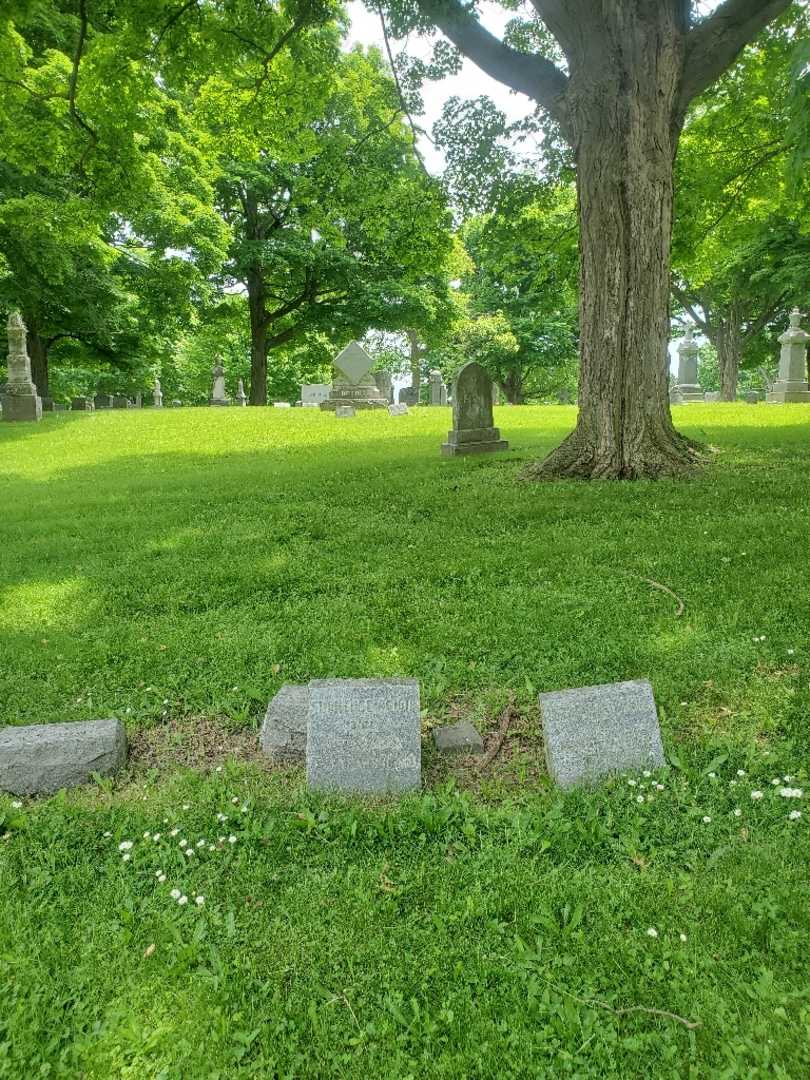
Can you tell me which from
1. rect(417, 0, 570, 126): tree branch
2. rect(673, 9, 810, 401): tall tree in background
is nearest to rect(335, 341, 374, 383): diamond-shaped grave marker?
rect(673, 9, 810, 401): tall tree in background

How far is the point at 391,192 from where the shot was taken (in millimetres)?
11977

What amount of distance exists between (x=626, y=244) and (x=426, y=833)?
279 inches

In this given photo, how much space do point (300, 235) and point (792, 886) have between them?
28956 mm

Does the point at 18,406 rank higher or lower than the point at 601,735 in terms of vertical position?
higher

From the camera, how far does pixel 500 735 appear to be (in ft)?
11.5

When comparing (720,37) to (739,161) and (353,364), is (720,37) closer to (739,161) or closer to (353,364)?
(739,161)

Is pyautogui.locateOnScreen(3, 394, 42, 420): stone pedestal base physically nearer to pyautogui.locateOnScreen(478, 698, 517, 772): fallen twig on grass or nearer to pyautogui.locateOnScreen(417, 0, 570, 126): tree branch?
pyautogui.locateOnScreen(417, 0, 570, 126): tree branch

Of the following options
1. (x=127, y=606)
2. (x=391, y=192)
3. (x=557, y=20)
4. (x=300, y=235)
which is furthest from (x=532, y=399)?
(x=127, y=606)

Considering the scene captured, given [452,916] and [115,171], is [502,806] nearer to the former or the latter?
[452,916]

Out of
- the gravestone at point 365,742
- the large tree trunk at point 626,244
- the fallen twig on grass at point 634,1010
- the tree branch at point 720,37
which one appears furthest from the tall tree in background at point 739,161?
the fallen twig on grass at point 634,1010

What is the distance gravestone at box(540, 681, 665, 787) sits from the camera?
10.1 feet

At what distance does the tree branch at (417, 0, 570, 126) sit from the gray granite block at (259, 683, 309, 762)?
7662 mm

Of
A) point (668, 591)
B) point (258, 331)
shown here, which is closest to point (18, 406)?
point (258, 331)

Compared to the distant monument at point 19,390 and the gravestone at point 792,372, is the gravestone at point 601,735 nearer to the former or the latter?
the distant monument at point 19,390
